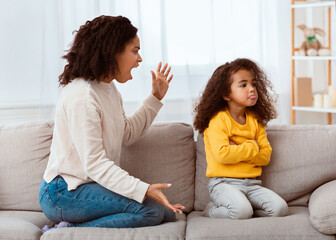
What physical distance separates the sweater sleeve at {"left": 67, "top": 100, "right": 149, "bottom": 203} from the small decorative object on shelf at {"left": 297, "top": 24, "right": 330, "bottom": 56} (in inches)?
90.2

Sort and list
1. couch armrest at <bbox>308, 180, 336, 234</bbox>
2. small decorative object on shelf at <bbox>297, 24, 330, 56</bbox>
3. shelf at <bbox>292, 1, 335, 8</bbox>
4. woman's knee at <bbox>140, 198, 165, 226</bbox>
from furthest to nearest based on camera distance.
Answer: small decorative object on shelf at <bbox>297, 24, 330, 56</bbox> → shelf at <bbox>292, 1, 335, 8</bbox> → woman's knee at <bbox>140, 198, 165, 226</bbox> → couch armrest at <bbox>308, 180, 336, 234</bbox>

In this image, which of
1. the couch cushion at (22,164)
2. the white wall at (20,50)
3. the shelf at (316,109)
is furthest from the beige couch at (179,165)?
the shelf at (316,109)

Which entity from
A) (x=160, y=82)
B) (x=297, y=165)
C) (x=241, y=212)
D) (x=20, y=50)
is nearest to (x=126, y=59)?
(x=160, y=82)

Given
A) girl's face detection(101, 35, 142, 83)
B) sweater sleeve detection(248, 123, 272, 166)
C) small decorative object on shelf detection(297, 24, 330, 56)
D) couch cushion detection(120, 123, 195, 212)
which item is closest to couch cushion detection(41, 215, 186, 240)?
couch cushion detection(120, 123, 195, 212)

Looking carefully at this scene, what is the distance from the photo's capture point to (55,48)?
3402mm

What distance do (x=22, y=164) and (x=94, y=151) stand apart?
20.9 inches

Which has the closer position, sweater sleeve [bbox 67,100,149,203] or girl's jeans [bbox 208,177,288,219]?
sweater sleeve [bbox 67,100,149,203]

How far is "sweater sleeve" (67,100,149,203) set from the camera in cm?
195

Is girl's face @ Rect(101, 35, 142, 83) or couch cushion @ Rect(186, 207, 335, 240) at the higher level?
girl's face @ Rect(101, 35, 142, 83)

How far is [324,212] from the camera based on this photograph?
192cm

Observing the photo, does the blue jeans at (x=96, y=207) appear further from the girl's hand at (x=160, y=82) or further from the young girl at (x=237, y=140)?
the girl's hand at (x=160, y=82)

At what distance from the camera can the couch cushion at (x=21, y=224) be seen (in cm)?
195

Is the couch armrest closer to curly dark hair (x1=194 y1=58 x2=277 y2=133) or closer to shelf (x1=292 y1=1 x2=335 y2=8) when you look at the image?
curly dark hair (x1=194 y1=58 x2=277 y2=133)

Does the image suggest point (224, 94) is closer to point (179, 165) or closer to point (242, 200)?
point (179, 165)
